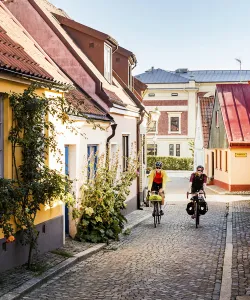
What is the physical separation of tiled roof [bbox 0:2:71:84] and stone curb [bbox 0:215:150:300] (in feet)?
10.4

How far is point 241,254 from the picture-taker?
1189 centimetres

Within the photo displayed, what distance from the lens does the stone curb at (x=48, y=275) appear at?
25.8 feet

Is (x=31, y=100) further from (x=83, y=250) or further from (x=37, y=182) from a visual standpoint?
(x=83, y=250)

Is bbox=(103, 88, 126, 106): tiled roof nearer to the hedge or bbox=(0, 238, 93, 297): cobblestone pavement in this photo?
bbox=(0, 238, 93, 297): cobblestone pavement

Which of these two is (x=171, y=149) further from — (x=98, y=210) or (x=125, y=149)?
(x=98, y=210)

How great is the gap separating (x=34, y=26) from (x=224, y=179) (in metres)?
20.6

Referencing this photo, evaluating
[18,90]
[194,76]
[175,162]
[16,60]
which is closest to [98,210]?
[18,90]

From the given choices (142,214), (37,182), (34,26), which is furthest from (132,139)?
(37,182)

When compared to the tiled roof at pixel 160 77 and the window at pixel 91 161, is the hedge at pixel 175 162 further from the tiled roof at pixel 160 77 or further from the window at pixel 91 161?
the window at pixel 91 161

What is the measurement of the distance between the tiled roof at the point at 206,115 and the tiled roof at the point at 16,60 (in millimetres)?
31546

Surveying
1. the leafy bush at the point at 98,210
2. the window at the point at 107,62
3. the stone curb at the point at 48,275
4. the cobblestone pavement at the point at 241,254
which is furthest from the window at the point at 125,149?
the stone curb at the point at 48,275

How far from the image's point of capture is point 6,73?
8.97 metres

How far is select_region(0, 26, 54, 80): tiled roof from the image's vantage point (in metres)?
9.22

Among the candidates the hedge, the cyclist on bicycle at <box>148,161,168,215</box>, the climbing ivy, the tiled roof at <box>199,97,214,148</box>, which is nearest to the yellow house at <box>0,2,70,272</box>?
the climbing ivy
